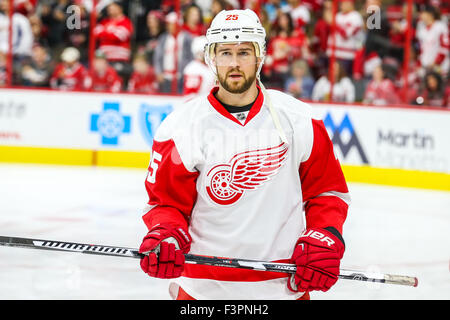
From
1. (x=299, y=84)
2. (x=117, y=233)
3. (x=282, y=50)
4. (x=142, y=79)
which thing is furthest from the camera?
(x=142, y=79)

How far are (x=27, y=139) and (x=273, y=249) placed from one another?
676 centimetres

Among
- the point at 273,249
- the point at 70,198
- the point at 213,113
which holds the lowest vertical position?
the point at 70,198

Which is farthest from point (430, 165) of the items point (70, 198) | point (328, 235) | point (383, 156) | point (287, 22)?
point (328, 235)

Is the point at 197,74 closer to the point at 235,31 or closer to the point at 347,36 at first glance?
the point at 347,36

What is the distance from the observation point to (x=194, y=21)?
328 inches

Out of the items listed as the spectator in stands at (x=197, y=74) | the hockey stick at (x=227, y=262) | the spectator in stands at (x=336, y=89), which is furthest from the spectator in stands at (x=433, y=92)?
the hockey stick at (x=227, y=262)

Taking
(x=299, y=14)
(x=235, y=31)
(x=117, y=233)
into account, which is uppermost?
(x=299, y=14)

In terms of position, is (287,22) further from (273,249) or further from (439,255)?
(273,249)

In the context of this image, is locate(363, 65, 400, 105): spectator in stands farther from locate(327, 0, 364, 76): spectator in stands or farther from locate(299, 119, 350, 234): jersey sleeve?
locate(299, 119, 350, 234): jersey sleeve

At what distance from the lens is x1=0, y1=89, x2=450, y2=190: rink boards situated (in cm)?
762

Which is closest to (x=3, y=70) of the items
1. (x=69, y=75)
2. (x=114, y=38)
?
(x=69, y=75)

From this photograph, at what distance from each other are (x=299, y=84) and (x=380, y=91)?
815mm

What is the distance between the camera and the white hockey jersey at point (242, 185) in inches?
85.6

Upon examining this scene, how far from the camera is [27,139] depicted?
338 inches
